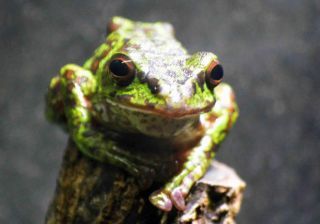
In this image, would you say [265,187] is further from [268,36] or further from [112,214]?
[112,214]

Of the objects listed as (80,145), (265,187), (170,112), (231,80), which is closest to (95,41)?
(231,80)

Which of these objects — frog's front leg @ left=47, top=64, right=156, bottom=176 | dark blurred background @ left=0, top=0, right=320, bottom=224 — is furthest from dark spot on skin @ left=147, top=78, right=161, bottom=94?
dark blurred background @ left=0, top=0, right=320, bottom=224

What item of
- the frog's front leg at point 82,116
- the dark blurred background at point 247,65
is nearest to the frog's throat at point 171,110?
the frog's front leg at point 82,116

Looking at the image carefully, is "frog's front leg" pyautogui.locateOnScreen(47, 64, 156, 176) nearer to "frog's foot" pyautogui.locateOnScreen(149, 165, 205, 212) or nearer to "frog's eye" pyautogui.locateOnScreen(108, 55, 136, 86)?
"frog's foot" pyautogui.locateOnScreen(149, 165, 205, 212)

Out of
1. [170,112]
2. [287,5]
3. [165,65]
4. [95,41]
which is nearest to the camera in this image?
[170,112]

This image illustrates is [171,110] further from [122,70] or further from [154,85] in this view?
[122,70]

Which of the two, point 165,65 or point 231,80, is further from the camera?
Answer: point 231,80

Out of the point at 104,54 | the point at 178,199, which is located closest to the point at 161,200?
the point at 178,199
